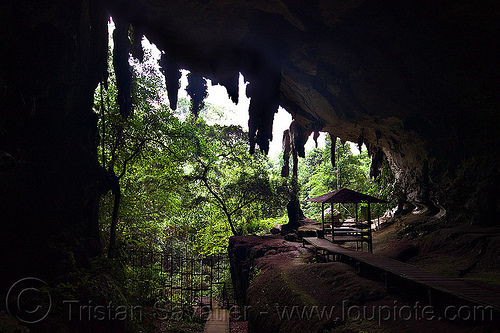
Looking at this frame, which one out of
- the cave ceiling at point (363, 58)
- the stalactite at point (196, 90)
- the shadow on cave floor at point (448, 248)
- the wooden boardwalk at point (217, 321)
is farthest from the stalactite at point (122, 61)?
the shadow on cave floor at point (448, 248)

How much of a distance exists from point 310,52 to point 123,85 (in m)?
6.64

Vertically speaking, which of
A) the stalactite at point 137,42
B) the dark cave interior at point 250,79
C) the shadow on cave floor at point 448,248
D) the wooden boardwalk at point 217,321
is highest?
the stalactite at point 137,42

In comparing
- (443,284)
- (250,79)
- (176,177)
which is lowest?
(443,284)

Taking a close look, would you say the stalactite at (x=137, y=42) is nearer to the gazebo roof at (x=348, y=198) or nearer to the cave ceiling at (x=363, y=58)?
the cave ceiling at (x=363, y=58)

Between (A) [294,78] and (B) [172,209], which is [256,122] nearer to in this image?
(A) [294,78]

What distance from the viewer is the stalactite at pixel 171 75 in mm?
11176

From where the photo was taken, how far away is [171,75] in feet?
37.4

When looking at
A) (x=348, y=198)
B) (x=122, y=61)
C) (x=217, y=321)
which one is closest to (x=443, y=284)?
(x=348, y=198)

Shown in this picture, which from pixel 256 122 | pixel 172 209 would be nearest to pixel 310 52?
pixel 256 122

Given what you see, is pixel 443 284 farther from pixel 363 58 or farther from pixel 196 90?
pixel 196 90

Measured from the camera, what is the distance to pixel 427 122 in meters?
10.6

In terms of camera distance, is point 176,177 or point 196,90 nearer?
point 196,90

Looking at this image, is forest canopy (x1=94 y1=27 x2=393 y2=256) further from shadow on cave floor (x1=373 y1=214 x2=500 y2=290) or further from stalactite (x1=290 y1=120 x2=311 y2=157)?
shadow on cave floor (x1=373 y1=214 x2=500 y2=290)

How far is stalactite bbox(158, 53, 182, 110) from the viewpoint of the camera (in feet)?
36.7
